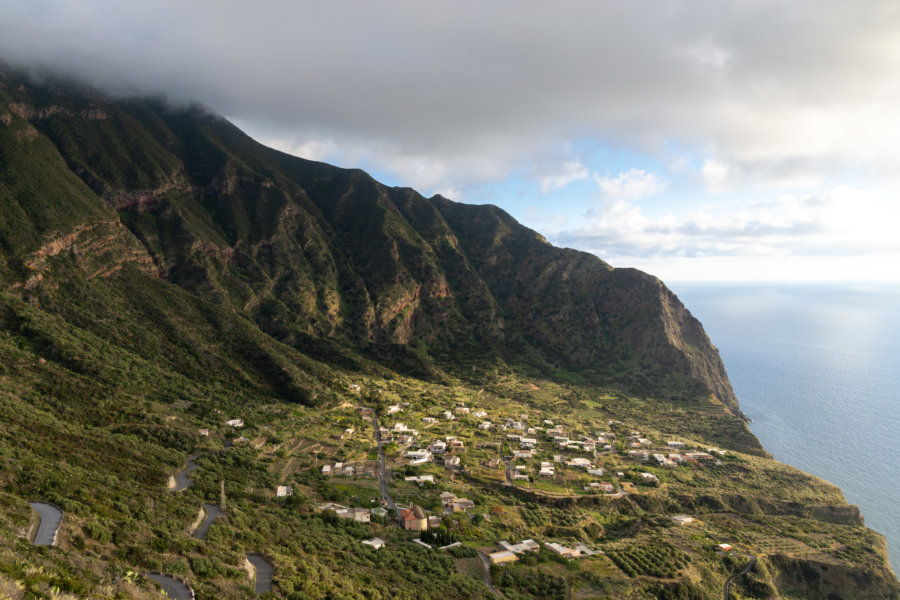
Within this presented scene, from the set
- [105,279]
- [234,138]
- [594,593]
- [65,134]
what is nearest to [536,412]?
[594,593]

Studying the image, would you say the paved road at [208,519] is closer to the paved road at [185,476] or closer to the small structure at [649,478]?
Result: the paved road at [185,476]

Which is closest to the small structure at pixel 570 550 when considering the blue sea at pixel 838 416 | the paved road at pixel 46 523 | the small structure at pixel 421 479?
the small structure at pixel 421 479

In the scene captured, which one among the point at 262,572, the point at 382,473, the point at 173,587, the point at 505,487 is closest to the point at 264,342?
the point at 382,473

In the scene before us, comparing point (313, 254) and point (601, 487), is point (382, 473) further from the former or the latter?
point (313, 254)

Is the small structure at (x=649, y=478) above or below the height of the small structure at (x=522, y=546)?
above

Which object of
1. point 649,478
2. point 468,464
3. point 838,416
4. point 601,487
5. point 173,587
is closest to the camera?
point 173,587

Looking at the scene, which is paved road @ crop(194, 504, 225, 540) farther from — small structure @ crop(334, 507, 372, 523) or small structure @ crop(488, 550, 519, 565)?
small structure @ crop(488, 550, 519, 565)
